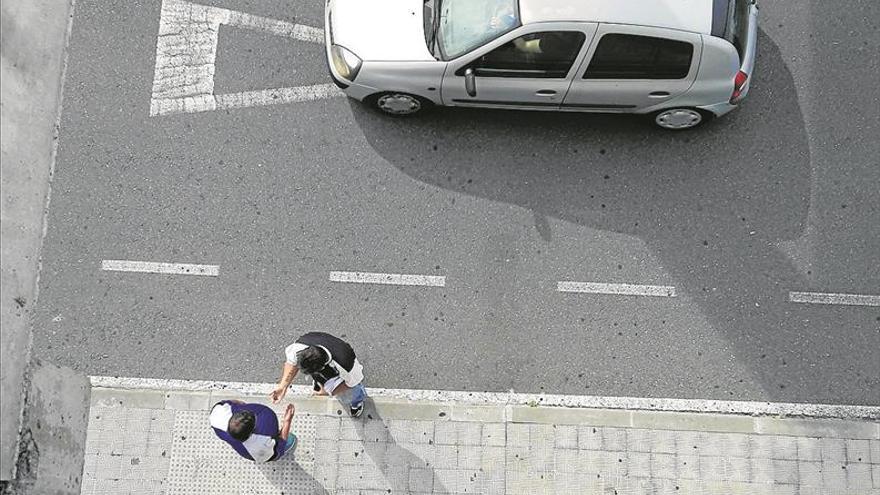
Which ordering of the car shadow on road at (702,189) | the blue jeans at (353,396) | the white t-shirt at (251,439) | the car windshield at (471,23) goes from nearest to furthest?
the white t-shirt at (251,439)
the blue jeans at (353,396)
the car windshield at (471,23)
the car shadow on road at (702,189)

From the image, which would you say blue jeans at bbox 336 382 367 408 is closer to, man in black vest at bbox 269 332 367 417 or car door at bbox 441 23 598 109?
man in black vest at bbox 269 332 367 417

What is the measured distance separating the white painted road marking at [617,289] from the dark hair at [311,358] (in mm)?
2837

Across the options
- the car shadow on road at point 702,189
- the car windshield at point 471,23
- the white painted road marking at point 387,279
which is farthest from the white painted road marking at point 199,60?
the white painted road marking at point 387,279

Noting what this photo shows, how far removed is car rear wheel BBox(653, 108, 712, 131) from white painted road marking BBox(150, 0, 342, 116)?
3.51 meters

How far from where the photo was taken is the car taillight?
828 centimetres

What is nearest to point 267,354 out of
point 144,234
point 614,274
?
point 144,234

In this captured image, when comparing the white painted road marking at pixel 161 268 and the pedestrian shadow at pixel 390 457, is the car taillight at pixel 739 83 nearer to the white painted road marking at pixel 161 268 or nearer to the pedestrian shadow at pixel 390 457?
the pedestrian shadow at pixel 390 457

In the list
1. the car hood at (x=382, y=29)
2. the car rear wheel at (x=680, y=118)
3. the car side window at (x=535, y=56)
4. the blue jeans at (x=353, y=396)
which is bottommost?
the blue jeans at (x=353, y=396)

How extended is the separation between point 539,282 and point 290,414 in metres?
2.89

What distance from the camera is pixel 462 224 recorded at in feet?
28.9

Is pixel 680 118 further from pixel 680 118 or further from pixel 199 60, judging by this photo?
pixel 199 60

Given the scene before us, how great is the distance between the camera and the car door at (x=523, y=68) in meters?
7.90

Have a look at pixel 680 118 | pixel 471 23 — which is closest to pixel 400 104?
pixel 471 23

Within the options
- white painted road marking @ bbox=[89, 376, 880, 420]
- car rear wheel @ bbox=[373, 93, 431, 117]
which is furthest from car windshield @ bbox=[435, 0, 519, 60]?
white painted road marking @ bbox=[89, 376, 880, 420]
